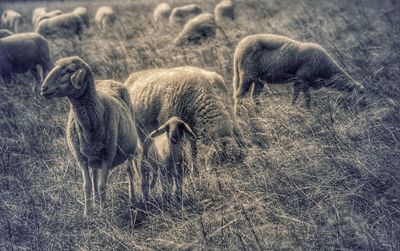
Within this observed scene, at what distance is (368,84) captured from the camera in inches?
302

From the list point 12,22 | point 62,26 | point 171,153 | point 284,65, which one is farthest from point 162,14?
point 171,153

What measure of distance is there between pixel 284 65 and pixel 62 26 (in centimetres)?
910

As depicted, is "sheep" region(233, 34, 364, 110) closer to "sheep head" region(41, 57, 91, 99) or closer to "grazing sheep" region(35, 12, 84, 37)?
"sheep head" region(41, 57, 91, 99)

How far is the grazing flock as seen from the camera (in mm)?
4684

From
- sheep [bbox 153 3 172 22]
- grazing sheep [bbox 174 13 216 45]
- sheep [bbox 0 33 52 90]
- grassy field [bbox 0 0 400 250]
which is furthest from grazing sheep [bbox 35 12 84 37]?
grassy field [bbox 0 0 400 250]

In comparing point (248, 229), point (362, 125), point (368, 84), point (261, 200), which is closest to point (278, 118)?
point (362, 125)

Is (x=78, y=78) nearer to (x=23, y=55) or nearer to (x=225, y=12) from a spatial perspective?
(x=23, y=55)

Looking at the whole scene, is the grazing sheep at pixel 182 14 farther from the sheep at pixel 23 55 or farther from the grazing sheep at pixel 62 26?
the sheep at pixel 23 55

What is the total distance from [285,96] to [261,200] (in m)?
3.50

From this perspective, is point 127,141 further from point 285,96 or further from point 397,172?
point 285,96

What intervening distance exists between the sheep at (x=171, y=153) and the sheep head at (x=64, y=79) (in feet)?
2.81

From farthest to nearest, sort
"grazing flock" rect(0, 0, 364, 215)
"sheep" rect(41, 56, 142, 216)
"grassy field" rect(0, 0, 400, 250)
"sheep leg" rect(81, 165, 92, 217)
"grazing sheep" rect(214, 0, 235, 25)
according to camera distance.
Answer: "grazing sheep" rect(214, 0, 235, 25)
"sheep leg" rect(81, 165, 92, 217)
"grazing flock" rect(0, 0, 364, 215)
"sheep" rect(41, 56, 142, 216)
"grassy field" rect(0, 0, 400, 250)

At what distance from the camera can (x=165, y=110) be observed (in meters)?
5.68

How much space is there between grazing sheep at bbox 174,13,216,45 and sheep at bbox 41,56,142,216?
24.5 ft
